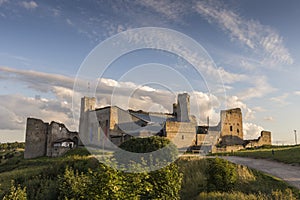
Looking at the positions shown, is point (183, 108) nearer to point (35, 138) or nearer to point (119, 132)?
point (119, 132)

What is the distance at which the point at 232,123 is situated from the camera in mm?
59781

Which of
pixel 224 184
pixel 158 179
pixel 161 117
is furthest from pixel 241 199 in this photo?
pixel 161 117

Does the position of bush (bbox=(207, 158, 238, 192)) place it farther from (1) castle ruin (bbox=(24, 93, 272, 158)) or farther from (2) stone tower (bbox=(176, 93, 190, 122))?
(2) stone tower (bbox=(176, 93, 190, 122))

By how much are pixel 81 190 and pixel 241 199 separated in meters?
7.21

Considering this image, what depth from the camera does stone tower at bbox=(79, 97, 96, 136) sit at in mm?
52781

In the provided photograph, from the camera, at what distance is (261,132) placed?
185 ft

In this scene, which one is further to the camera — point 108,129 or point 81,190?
point 108,129

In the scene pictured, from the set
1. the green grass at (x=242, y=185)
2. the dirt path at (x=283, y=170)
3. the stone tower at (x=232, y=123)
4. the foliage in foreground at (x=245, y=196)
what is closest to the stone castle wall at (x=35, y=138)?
the stone tower at (x=232, y=123)

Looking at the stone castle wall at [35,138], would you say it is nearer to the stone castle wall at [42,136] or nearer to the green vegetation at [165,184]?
the stone castle wall at [42,136]

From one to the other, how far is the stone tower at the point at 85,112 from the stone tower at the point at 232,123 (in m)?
26.6

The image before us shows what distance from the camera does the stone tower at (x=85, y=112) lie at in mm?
52781

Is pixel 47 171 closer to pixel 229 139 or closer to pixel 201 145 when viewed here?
pixel 201 145

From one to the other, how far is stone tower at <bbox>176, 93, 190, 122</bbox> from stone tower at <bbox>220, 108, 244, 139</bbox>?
7439mm

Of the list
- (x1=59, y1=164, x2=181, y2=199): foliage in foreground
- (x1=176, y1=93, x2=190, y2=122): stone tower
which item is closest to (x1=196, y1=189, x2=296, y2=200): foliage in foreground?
(x1=59, y1=164, x2=181, y2=199): foliage in foreground
